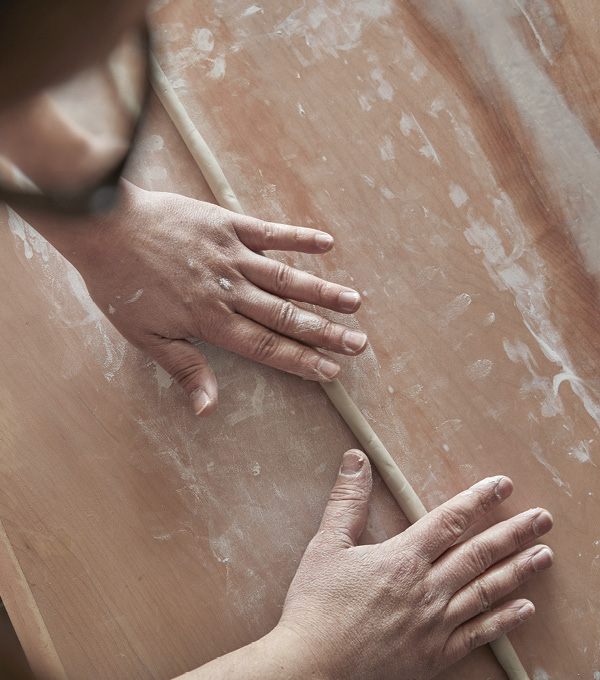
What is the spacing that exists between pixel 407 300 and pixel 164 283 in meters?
0.57

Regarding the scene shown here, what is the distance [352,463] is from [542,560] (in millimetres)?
478

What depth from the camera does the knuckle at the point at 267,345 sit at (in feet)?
3.98

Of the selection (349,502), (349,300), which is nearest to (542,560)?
(349,502)

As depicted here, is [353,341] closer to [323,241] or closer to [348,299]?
[348,299]

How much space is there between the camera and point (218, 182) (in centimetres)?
128

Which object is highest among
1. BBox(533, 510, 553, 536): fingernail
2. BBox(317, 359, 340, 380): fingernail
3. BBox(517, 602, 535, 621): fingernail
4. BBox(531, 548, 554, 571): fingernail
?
BBox(317, 359, 340, 380): fingernail

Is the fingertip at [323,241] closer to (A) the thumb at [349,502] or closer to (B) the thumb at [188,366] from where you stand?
(B) the thumb at [188,366]

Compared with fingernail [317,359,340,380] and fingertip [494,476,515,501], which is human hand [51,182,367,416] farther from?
fingertip [494,476,515,501]

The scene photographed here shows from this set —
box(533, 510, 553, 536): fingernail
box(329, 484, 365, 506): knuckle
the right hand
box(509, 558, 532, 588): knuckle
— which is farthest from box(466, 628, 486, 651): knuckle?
box(329, 484, 365, 506): knuckle

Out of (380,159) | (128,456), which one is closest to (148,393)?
(128,456)

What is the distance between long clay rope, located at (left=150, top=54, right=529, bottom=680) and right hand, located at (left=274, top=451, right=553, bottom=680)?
0.12ft

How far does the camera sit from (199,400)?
3.95 ft

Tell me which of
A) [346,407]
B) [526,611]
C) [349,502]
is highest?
[346,407]

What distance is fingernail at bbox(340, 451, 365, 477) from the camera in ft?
4.04
